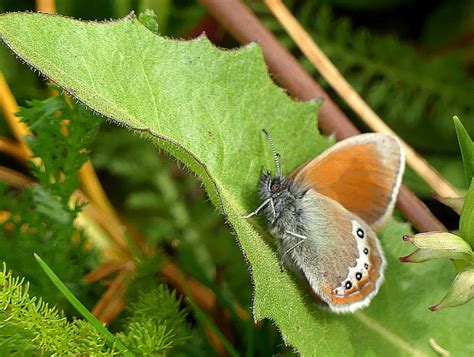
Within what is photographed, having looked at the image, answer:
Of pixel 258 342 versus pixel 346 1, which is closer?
pixel 258 342

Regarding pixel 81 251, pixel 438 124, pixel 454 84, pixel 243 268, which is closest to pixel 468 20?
pixel 454 84

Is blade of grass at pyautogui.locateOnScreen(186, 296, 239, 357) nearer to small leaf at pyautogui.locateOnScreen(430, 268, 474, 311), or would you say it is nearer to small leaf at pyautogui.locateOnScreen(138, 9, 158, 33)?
small leaf at pyautogui.locateOnScreen(430, 268, 474, 311)

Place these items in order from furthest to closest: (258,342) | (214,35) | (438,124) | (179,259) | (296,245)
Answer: (438,124) < (214,35) < (179,259) < (258,342) < (296,245)

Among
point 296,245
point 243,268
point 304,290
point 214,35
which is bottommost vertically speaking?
point 243,268

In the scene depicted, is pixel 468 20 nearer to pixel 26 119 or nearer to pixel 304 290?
pixel 304 290

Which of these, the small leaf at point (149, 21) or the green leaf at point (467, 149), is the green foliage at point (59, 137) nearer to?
the small leaf at point (149, 21)

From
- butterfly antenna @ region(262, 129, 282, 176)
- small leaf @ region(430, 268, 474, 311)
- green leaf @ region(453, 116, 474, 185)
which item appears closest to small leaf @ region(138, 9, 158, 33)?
butterfly antenna @ region(262, 129, 282, 176)

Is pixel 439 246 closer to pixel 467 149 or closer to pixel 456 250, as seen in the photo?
pixel 456 250

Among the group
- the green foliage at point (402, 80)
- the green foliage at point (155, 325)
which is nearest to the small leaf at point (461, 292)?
the green foliage at point (155, 325)
